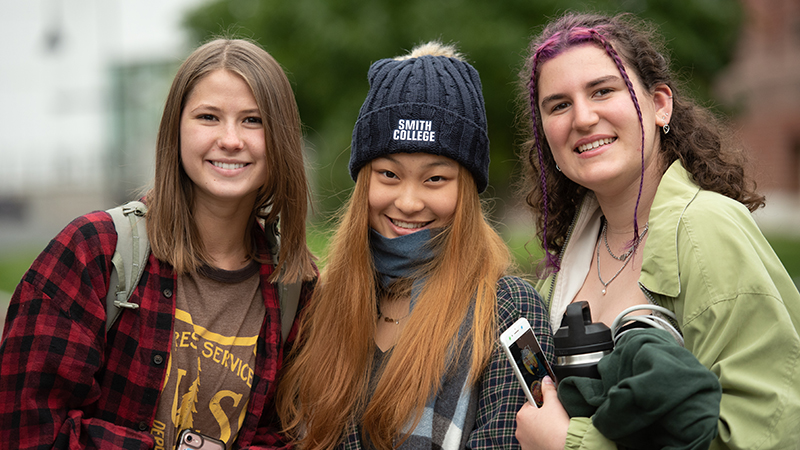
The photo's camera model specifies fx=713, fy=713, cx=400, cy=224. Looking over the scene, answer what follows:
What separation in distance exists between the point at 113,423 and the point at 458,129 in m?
1.74

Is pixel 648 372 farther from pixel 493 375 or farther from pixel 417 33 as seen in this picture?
pixel 417 33

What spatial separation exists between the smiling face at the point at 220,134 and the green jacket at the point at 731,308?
5.28 feet

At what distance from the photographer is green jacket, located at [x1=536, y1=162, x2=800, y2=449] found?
7.06 ft

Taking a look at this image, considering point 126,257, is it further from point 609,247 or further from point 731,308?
point 731,308

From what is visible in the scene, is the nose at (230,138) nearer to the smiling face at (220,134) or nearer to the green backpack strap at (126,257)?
the smiling face at (220,134)

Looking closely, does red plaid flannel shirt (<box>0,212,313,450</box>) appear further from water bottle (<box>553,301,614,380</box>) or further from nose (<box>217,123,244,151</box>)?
water bottle (<box>553,301,614,380</box>)

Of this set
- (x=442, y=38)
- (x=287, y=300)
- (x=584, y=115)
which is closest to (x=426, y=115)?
(x=584, y=115)

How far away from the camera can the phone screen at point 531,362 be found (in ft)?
7.66

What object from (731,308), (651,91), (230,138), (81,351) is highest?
(651,91)

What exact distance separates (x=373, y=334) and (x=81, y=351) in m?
1.09

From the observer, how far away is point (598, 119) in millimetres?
2768

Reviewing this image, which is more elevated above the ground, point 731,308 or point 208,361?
point 731,308

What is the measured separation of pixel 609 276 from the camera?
2998 millimetres

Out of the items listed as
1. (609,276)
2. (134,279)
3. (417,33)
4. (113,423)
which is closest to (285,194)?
(134,279)
